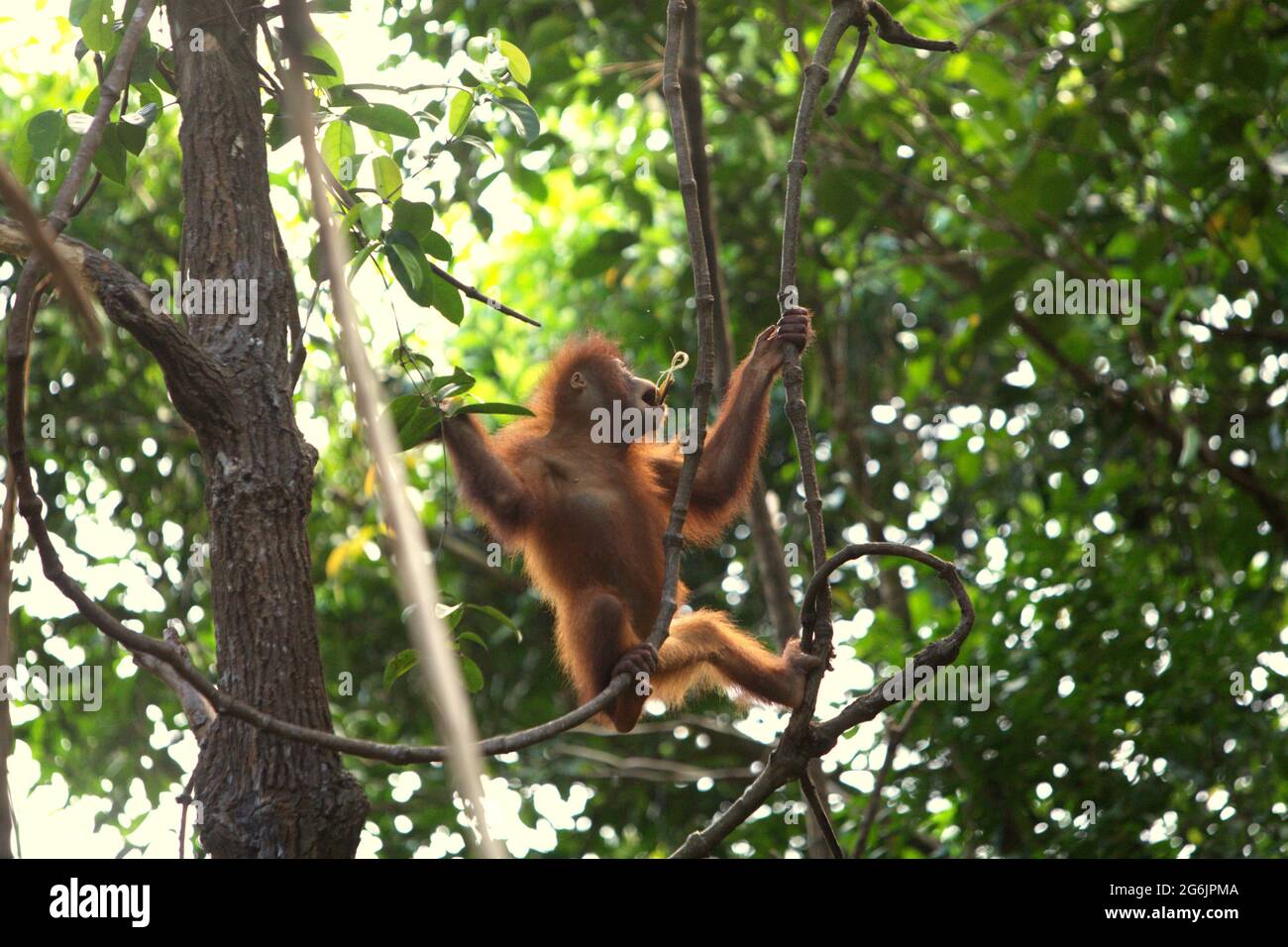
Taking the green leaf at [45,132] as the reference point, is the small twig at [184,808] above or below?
below

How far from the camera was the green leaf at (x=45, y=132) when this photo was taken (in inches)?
130

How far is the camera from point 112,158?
11.2 ft

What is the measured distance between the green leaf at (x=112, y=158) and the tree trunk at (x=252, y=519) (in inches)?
12.7

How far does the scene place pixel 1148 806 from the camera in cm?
569

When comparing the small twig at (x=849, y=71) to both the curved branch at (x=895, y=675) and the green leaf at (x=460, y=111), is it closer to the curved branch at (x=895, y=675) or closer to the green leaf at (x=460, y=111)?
the green leaf at (x=460, y=111)

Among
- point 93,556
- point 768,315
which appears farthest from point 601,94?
point 93,556

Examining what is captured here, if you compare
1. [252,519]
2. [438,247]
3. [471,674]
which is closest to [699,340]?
[438,247]

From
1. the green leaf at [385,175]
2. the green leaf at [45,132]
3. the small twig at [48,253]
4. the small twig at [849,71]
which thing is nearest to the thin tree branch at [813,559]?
the small twig at [849,71]

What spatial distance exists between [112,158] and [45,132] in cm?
17

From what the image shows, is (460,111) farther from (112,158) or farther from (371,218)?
(112,158)

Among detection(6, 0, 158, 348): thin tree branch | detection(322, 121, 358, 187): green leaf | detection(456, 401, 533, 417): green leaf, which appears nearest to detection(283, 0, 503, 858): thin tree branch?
detection(6, 0, 158, 348): thin tree branch

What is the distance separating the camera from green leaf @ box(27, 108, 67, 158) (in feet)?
10.8

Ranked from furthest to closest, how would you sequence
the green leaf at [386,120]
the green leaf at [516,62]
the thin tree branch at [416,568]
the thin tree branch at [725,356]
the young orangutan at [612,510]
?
1. the thin tree branch at [725,356]
2. the young orangutan at [612,510]
3. the green leaf at [516,62]
4. the green leaf at [386,120]
5. the thin tree branch at [416,568]
